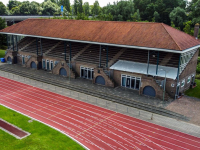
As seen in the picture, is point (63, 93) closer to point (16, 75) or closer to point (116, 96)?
point (116, 96)

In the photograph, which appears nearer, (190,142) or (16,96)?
(190,142)

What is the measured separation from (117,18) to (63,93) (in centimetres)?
5329

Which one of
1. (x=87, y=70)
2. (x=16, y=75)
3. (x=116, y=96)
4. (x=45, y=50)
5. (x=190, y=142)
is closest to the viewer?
(x=190, y=142)

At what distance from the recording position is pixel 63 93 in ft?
122

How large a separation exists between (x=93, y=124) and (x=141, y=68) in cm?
1437

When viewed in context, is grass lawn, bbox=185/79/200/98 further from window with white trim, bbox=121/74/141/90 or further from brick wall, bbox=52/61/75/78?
brick wall, bbox=52/61/75/78

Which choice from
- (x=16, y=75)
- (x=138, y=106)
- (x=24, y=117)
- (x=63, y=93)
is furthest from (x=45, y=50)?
(x=138, y=106)

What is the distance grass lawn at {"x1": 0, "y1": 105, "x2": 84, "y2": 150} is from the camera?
Result: 22039 millimetres

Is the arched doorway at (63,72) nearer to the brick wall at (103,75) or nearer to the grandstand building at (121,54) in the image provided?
the grandstand building at (121,54)

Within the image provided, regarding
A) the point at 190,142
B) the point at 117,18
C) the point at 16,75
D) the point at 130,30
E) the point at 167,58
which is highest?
the point at 117,18

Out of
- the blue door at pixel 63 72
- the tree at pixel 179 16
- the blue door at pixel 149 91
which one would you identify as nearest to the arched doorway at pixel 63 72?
the blue door at pixel 63 72

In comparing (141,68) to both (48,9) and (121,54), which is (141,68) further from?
(48,9)

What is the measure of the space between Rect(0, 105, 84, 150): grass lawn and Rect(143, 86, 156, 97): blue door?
16096 mm

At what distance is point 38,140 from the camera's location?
23.1 meters
